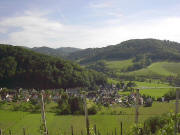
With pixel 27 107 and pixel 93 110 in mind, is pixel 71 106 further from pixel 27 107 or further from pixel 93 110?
pixel 27 107

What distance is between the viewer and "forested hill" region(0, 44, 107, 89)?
180ft

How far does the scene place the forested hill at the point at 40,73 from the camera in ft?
180

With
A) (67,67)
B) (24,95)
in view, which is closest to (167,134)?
(24,95)

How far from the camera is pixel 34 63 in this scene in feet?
199

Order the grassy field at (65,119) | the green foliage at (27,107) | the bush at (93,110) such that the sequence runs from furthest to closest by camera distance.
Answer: the green foliage at (27,107), the bush at (93,110), the grassy field at (65,119)

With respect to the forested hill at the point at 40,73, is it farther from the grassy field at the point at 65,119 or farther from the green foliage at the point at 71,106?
the grassy field at the point at 65,119

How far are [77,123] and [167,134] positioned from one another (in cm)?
2294

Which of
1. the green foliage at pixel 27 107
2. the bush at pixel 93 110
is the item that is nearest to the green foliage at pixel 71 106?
the bush at pixel 93 110

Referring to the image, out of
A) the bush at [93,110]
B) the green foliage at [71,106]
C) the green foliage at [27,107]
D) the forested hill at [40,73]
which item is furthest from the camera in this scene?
the forested hill at [40,73]

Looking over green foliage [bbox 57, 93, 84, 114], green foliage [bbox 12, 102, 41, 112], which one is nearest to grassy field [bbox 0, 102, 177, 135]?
green foliage [bbox 57, 93, 84, 114]

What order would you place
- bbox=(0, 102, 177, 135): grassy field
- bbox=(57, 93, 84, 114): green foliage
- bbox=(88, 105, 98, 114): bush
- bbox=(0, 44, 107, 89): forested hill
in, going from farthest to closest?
bbox=(0, 44, 107, 89): forested hill, bbox=(88, 105, 98, 114): bush, bbox=(57, 93, 84, 114): green foliage, bbox=(0, 102, 177, 135): grassy field

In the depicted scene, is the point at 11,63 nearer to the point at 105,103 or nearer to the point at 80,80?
the point at 80,80

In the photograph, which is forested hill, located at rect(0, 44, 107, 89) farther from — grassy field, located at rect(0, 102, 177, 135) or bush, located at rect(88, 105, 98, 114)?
bush, located at rect(88, 105, 98, 114)

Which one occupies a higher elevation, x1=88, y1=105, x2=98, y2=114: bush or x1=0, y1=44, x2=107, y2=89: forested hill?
x1=0, y1=44, x2=107, y2=89: forested hill
